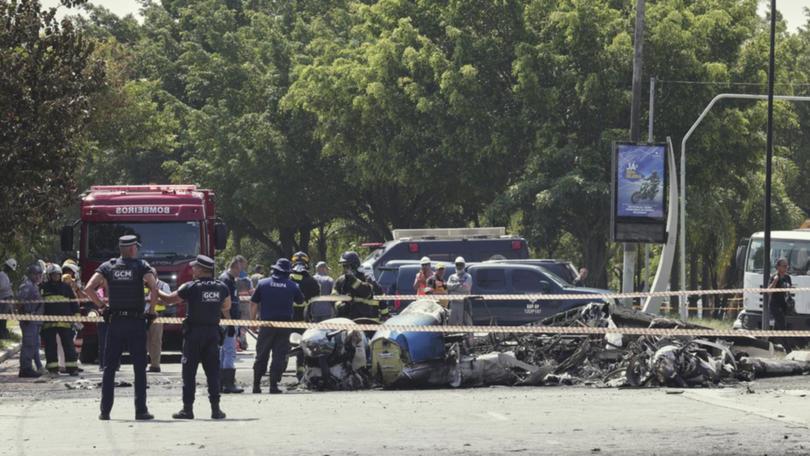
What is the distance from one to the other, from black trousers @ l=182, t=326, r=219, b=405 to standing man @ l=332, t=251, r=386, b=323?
5082 mm

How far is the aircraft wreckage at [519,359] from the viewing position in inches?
763

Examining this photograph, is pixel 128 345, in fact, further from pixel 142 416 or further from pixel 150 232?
pixel 150 232

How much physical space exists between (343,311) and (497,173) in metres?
27.6

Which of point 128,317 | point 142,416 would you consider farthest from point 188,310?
point 142,416

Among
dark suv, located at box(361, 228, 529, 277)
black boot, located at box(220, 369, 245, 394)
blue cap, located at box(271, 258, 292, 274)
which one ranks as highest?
dark suv, located at box(361, 228, 529, 277)

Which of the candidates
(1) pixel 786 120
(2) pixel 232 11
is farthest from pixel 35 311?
(2) pixel 232 11

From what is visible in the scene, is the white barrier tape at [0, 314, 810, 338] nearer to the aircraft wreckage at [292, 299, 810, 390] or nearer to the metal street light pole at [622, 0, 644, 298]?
the aircraft wreckage at [292, 299, 810, 390]

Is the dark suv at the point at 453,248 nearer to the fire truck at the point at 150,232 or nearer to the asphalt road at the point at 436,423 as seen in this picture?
the fire truck at the point at 150,232

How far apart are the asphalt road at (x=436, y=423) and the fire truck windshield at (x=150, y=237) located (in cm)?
712

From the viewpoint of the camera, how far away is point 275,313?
19219 mm

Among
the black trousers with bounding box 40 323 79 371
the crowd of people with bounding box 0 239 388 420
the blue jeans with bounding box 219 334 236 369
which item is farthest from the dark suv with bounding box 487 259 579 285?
the blue jeans with bounding box 219 334 236 369

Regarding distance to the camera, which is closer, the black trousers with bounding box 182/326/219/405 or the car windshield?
the black trousers with bounding box 182/326/219/405

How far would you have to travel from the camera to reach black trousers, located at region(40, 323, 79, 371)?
22.7m

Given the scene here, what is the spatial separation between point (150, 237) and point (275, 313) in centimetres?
813
